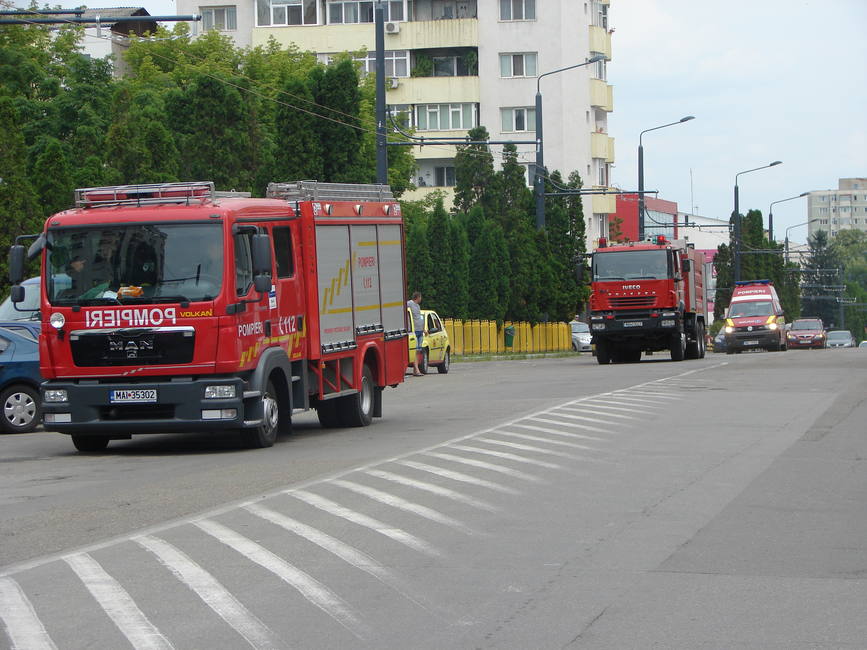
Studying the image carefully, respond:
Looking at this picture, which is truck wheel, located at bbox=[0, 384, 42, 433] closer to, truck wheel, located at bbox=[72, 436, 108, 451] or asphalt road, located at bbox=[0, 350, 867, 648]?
asphalt road, located at bbox=[0, 350, 867, 648]

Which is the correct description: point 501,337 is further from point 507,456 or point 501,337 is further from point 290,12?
point 507,456

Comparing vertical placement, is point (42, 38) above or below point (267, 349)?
above

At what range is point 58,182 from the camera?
35.0 metres

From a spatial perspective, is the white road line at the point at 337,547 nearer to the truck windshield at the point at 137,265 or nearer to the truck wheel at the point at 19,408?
the truck windshield at the point at 137,265

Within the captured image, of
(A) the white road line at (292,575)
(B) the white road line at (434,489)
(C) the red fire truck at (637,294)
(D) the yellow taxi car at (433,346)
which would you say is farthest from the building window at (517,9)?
(A) the white road line at (292,575)

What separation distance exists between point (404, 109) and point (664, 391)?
5790 centimetres

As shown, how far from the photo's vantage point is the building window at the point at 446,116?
8012 cm

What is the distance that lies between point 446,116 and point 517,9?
6.60 metres

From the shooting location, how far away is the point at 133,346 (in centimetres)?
1608

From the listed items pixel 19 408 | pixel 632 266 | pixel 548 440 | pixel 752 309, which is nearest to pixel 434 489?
pixel 548 440

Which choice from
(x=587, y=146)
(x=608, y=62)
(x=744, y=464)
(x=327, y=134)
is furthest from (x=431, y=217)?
(x=744, y=464)

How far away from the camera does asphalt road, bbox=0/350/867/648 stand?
7258 millimetres

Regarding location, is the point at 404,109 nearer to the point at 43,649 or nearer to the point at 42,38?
the point at 42,38

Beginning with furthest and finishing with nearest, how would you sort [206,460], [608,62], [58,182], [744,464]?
[608,62] → [58,182] → [206,460] → [744,464]
